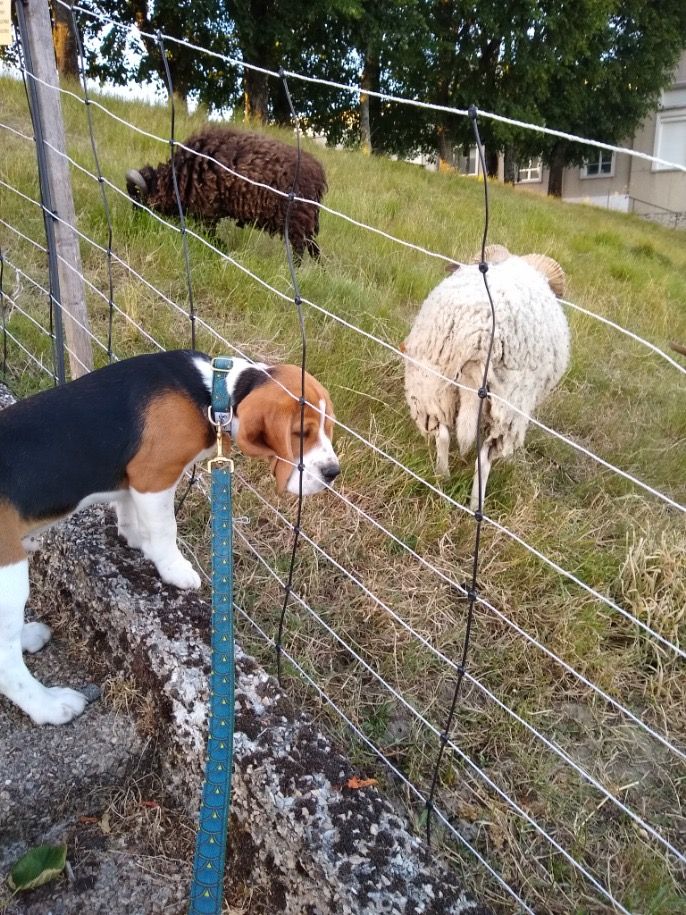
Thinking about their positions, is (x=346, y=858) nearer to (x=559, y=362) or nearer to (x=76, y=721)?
(x=76, y=721)

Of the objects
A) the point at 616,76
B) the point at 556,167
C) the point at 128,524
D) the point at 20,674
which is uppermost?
the point at 616,76

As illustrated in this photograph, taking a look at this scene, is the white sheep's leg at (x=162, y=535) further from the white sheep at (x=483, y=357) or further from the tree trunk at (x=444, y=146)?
the tree trunk at (x=444, y=146)

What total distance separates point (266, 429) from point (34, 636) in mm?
1045

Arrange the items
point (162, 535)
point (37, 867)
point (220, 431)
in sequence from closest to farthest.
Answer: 1. point (37, 867)
2. point (220, 431)
3. point (162, 535)

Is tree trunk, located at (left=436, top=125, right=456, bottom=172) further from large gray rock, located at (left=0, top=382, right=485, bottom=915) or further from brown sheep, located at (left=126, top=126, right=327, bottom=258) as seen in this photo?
large gray rock, located at (left=0, top=382, right=485, bottom=915)

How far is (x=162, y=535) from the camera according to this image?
2.21 m

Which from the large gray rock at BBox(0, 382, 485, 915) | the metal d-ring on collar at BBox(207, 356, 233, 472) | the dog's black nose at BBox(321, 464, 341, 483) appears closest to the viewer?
the large gray rock at BBox(0, 382, 485, 915)

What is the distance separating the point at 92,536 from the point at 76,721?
2.24 ft

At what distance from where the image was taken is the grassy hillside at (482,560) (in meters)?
2.05

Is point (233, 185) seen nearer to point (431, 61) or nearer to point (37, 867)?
point (37, 867)

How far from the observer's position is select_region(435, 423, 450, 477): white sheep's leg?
3.36 metres

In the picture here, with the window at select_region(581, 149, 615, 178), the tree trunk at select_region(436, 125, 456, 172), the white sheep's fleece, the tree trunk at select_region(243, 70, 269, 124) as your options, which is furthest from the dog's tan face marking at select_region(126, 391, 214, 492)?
the window at select_region(581, 149, 615, 178)

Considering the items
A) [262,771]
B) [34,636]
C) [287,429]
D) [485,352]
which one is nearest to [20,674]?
[34,636]

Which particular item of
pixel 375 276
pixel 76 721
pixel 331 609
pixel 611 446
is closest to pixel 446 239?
pixel 375 276
